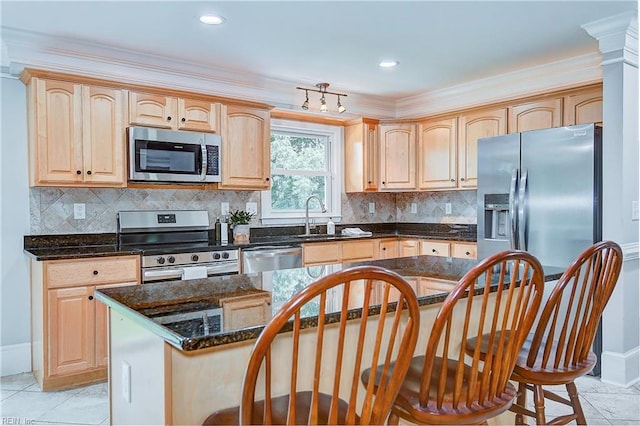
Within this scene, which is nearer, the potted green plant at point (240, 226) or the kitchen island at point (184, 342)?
the kitchen island at point (184, 342)

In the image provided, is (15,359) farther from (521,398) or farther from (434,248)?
(434,248)

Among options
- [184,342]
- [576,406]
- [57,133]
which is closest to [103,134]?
[57,133]

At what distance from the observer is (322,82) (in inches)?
178

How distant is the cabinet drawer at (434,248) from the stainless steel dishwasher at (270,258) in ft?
4.24

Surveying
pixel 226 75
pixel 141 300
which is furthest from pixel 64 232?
pixel 141 300

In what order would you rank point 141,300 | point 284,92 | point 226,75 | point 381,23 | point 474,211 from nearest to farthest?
point 141,300, point 381,23, point 226,75, point 284,92, point 474,211

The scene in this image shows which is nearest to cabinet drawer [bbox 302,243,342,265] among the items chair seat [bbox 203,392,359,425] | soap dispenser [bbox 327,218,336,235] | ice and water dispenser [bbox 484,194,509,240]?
soap dispenser [bbox 327,218,336,235]

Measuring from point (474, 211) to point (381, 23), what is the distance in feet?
8.52

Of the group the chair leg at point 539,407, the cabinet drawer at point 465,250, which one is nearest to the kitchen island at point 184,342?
the chair leg at point 539,407

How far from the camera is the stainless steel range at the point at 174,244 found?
11.5 feet

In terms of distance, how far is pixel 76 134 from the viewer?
3447mm

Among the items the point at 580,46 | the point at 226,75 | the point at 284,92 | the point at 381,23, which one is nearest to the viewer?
the point at 381,23

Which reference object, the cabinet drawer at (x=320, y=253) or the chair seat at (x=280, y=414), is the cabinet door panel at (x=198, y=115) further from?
the chair seat at (x=280, y=414)

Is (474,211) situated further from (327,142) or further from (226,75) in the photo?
(226,75)
